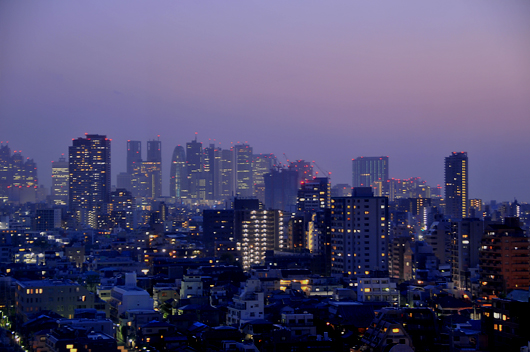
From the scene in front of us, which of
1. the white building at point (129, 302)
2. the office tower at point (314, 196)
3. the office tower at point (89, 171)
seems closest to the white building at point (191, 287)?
the white building at point (129, 302)

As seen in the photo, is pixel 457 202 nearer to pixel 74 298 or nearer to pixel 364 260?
pixel 364 260

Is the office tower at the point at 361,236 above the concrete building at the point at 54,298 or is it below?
above

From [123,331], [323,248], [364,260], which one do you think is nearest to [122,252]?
[323,248]

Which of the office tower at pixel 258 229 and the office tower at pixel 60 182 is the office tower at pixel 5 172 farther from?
the office tower at pixel 258 229

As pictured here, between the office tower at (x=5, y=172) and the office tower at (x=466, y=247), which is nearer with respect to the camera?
the office tower at (x=466, y=247)

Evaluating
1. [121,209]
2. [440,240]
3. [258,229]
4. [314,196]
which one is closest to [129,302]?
[440,240]

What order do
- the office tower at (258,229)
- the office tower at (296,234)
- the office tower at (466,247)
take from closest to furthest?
the office tower at (466,247), the office tower at (258,229), the office tower at (296,234)
